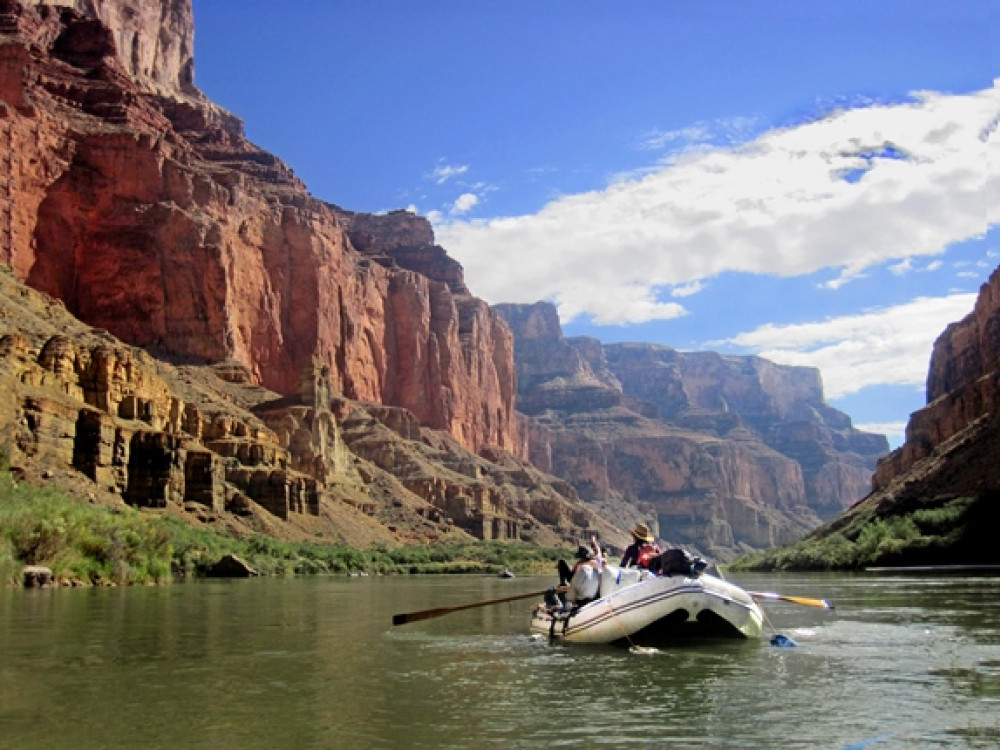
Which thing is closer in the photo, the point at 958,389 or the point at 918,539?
the point at 918,539

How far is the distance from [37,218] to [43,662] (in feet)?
398

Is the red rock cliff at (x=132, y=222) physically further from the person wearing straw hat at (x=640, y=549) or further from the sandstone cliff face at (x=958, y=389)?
the person wearing straw hat at (x=640, y=549)

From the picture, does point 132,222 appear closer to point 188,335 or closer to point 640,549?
point 188,335

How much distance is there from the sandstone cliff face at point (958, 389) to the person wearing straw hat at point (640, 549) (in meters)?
67.5

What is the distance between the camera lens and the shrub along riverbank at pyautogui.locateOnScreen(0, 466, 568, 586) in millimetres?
42781

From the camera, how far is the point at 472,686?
17.3 metres

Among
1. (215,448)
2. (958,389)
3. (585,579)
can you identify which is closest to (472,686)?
(585,579)

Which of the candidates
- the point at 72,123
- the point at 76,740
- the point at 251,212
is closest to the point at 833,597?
the point at 76,740

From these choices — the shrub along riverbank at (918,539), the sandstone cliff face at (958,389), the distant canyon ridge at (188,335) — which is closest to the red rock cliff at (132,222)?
the distant canyon ridge at (188,335)

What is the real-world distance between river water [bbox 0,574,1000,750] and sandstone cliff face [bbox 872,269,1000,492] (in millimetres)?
70288

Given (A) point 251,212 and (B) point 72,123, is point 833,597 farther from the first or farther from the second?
(A) point 251,212

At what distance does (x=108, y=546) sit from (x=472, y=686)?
34493mm

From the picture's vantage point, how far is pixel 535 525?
171750 mm

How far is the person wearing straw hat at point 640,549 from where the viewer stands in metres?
25.3
